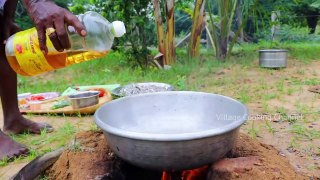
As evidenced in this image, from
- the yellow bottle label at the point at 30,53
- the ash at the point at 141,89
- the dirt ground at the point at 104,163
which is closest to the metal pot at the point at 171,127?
the dirt ground at the point at 104,163

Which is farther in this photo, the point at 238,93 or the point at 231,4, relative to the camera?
the point at 231,4

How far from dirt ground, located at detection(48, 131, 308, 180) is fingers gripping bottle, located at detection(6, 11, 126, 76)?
393 mm

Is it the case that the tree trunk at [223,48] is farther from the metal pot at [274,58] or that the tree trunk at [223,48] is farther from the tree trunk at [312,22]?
the tree trunk at [312,22]

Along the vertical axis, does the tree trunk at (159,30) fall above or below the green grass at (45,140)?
above

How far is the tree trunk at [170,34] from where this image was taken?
4.60 m

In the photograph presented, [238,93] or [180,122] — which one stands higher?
[180,122]

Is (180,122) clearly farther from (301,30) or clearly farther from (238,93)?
(301,30)

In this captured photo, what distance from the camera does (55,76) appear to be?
4.80 meters

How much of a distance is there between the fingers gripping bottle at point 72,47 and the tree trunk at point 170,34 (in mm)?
3117

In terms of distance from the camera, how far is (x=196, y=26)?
5012 mm

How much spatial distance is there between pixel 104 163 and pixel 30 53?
626 millimetres

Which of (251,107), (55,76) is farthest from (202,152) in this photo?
(55,76)

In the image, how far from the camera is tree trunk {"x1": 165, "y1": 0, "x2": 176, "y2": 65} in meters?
4.60

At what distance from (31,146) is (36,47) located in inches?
34.8
